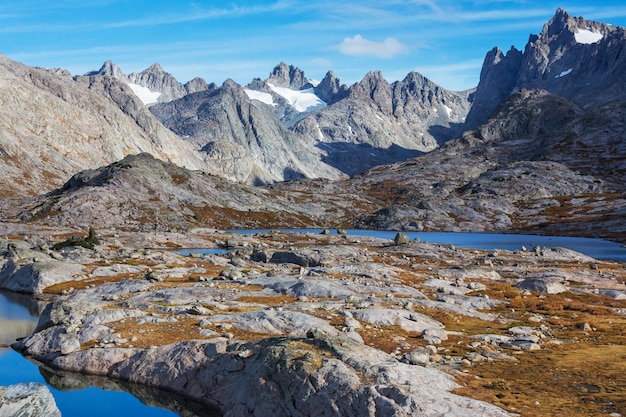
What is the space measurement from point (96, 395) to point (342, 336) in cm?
1785

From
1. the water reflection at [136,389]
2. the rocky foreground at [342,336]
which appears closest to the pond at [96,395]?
the water reflection at [136,389]

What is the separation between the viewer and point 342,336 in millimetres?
39188

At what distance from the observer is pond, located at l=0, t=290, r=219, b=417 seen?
36719 millimetres

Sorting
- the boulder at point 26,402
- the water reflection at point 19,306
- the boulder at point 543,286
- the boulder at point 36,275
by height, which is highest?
the boulder at point 26,402

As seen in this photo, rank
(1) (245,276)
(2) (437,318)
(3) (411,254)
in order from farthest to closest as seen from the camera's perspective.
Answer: (3) (411,254) < (1) (245,276) < (2) (437,318)

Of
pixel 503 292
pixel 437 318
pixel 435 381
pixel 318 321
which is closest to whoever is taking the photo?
pixel 435 381

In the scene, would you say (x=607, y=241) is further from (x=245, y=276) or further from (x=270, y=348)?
(x=270, y=348)

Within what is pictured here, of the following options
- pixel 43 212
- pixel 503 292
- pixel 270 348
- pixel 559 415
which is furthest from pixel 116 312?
pixel 43 212

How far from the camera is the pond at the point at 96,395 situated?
120ft

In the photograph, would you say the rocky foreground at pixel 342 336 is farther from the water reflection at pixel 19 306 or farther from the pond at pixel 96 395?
the water reflection at pixel 19 306

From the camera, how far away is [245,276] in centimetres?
8050

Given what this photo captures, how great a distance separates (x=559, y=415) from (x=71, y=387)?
107 feet

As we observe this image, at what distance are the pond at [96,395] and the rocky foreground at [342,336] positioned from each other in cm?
89

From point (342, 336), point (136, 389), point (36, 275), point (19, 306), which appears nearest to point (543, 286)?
point (342, 336)
